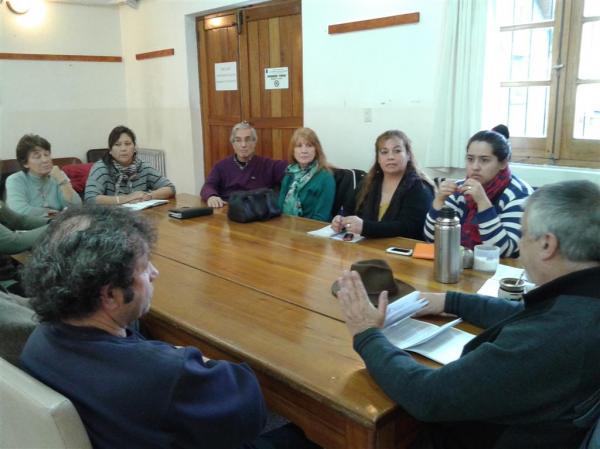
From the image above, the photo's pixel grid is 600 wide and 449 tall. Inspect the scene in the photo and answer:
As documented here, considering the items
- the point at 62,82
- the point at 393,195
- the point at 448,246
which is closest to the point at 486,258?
the point at 448,246

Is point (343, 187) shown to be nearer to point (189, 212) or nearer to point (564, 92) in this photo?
point (189, 212)

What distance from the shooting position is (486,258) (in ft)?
6.07

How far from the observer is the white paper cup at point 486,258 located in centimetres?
185

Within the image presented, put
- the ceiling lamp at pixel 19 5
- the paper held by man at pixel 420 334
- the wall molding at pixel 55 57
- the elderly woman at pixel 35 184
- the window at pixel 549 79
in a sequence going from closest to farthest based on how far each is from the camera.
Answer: the paper held by man at pixel 420 334 → the window at pixel 549 79 → the elderly woman at pixel 35 184 → the ceiling lamp at pixel 19 5 → the wall molding at pixel 55 57

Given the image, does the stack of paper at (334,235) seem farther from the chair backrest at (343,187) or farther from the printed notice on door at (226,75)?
the printed notice on door at (226,75)

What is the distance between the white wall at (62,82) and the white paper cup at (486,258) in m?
5.41

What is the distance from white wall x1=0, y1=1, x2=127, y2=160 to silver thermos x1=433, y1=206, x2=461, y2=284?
5370mm

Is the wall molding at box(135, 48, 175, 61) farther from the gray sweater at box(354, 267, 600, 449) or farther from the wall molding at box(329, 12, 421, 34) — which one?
the gray sweater at box(354, 267, 600, 449)

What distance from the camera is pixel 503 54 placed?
342 centimetres

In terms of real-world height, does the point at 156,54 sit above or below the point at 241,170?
above

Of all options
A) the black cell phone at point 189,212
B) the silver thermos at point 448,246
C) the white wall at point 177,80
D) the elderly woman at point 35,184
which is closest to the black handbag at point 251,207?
the black cell phone at point 189,212

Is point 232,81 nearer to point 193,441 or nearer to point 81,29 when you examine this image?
point 81,29

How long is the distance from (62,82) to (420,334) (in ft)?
19.5

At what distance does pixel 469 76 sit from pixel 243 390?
2.82 m
